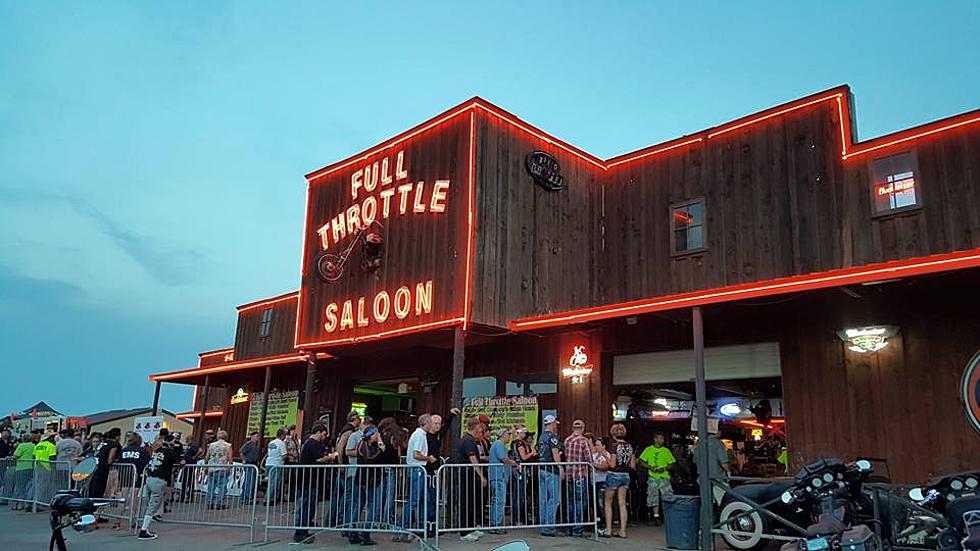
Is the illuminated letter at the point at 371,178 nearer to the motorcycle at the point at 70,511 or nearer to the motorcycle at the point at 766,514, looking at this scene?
the motorcycle at the point at 70,511

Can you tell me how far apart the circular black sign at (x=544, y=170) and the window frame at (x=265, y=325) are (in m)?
12.1

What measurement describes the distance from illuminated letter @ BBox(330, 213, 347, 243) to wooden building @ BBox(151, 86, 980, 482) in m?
0.09

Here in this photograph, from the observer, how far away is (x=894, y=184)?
1206 cm

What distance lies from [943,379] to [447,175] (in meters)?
8.67

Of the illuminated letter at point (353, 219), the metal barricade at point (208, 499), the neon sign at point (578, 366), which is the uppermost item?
the illuminated letter at point (353, 219)

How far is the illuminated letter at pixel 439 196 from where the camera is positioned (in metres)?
13.9

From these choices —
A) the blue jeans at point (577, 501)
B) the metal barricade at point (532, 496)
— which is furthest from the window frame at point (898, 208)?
the blue jeans at point (577, 501)

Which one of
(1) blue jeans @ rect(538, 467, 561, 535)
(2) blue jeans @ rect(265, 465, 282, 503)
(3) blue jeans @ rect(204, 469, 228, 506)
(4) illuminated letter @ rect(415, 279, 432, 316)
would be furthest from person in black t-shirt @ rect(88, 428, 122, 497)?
(1) blue jeans @ rect(538, 467, 561, 535)

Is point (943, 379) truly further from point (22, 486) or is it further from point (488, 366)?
point (22, 486)

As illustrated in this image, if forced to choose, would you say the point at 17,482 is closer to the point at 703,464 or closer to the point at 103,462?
the point at 103,462

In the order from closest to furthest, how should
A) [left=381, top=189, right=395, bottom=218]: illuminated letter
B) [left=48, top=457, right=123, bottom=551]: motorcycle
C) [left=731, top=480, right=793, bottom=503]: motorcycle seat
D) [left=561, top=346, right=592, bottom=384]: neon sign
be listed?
1. [left=48, top=457, right=123, bottom=551]: motorcycle
2. [left=731, top=480, right=793, bottom=503]: motorcycle seat
3. [left=561, top=346, right=592, bottom=384]: neon sign
4. [left=381, top=189, right=395, bottom=218]: illuminated letter

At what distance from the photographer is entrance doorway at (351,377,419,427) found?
63.2 feet

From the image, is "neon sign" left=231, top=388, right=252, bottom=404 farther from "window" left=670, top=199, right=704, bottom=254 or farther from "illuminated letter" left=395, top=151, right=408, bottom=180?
"window" left=670, top=199, right=704, bottom=254

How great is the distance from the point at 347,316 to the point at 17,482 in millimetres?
7757
